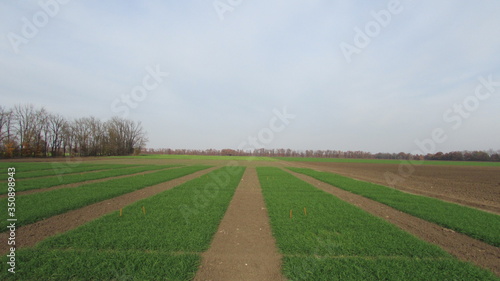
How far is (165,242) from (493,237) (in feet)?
36.1

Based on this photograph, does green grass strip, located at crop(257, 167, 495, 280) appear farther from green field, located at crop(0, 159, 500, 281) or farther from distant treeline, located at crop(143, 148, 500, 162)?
distant treeline, located at crop(143, 148, 500, 162)

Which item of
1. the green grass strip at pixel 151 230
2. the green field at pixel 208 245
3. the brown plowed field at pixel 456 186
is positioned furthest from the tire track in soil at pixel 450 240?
the green grass strip at pixel 151 230

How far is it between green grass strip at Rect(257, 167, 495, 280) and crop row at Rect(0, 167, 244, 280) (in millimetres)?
2575

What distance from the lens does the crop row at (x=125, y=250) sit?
426cm

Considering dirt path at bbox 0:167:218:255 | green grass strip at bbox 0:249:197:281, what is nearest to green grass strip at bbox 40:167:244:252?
green grass strip at bbox 0:249:197:281

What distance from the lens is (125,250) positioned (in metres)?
5.30

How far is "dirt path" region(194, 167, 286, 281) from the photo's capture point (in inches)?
179

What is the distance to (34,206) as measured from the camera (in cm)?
919

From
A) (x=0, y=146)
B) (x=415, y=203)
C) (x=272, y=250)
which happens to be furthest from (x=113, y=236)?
(x=0, y=146)

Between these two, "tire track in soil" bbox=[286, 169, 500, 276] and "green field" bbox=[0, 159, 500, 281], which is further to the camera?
"tire track in soil" bbox=[286, 169, 500, 276]

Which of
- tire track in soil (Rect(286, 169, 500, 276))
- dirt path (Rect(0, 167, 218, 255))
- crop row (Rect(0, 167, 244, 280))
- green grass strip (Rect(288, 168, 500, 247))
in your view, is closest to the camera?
crop row (Rect(0, 167, 244, 280))

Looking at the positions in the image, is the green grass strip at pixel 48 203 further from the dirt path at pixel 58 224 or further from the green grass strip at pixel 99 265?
the green grass strip at pixel 99 265

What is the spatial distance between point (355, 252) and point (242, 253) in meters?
3.17

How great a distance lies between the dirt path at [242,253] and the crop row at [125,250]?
Result: 13.6 inches
